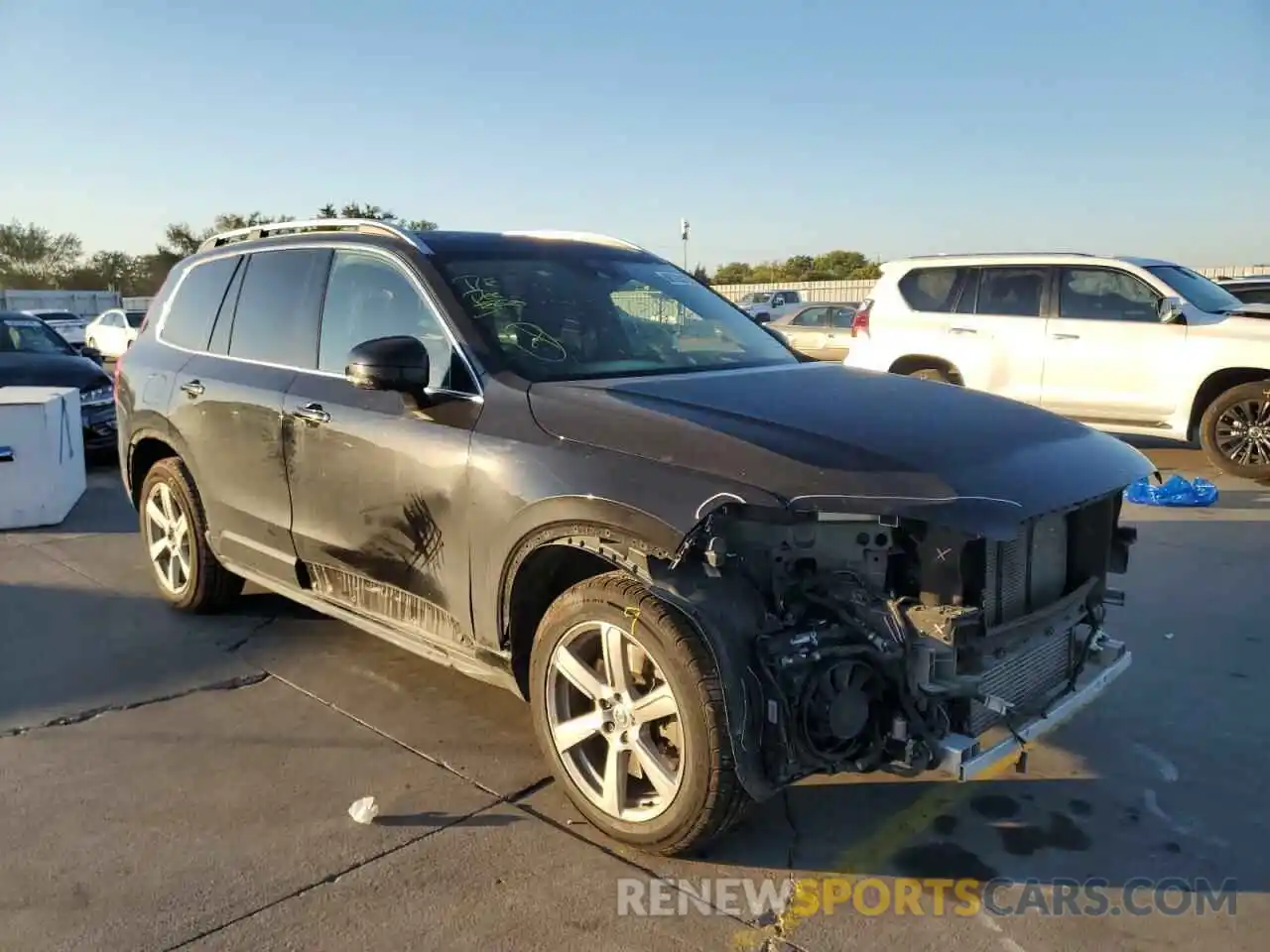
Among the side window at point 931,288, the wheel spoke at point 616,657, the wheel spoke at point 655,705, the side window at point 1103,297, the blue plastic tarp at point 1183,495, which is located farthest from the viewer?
the side window at point 931,288

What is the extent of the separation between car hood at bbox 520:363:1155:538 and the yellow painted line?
0.83 m

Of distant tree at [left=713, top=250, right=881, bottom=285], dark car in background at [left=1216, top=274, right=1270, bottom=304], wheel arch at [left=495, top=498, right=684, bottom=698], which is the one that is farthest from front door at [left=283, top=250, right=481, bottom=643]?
distant tree at [left=713, top=250, right=881, bottom=285]

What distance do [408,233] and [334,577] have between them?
4.78 ft

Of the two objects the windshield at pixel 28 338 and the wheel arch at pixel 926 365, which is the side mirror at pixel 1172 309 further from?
the windshield at pixel 28 338

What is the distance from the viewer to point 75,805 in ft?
11.4

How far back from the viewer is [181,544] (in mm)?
5406

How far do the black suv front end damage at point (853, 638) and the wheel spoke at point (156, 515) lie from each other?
361cm

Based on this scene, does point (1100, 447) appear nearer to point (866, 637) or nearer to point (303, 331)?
point (866, 637)

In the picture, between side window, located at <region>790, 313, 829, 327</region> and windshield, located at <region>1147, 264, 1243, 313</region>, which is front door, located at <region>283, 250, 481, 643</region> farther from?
side window, located at <region>790, 313, 829, 327</region>

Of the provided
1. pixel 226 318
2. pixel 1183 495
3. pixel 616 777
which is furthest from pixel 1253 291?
pixel 616 777

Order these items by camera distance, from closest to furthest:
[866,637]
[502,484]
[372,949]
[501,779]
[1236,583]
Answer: [372,949]
[866,637]
[502,484]
[501,779]
[1236,583]

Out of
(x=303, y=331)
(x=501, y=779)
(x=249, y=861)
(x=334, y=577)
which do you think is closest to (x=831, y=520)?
(x=501, y=779)

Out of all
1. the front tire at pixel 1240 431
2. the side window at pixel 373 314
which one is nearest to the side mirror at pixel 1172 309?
the front tire at pixel 1240 431

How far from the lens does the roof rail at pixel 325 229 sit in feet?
13.8
